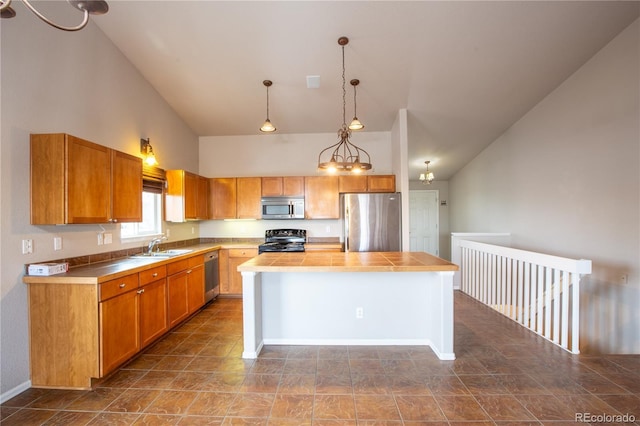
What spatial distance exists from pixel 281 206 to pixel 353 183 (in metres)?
1.31

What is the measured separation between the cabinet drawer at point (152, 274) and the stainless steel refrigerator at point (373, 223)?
2.58m

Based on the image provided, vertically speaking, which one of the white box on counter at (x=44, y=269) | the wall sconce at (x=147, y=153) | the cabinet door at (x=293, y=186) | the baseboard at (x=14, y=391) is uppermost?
the wall sconce at (x=147, y=153)

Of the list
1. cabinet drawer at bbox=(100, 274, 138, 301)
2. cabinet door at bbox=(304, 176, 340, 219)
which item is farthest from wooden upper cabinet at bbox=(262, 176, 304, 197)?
cabinet drawer at bbox=(100, 274, 138, 301)

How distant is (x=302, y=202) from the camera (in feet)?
16.2

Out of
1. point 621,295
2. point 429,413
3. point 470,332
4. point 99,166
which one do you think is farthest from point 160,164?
point 621,295

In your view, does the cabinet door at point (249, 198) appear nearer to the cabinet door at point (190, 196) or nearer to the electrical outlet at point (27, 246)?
the cabinet door at point (190, 196)

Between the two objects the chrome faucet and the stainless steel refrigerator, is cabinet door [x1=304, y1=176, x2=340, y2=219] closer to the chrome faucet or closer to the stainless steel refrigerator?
the stainless steel refrigerator

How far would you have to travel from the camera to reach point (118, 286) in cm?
248

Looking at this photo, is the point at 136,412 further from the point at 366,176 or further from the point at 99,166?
the point at 366,176

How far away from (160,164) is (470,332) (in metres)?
4.66

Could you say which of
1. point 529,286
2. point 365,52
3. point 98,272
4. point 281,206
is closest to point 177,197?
point 281,206

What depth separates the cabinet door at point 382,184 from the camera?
194 inches
